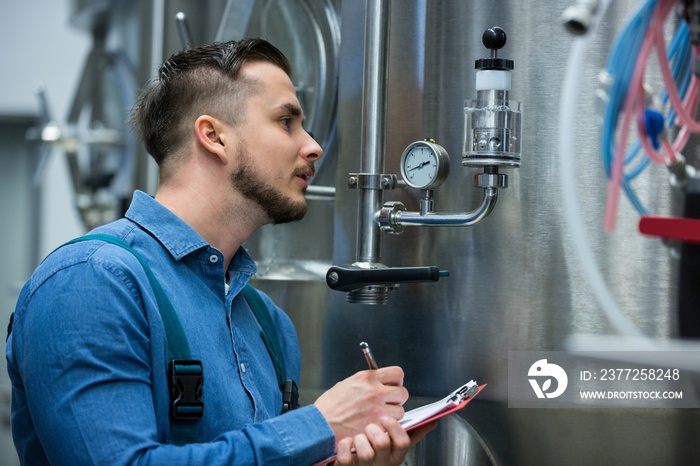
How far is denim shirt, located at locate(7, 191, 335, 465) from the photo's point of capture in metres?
1.11

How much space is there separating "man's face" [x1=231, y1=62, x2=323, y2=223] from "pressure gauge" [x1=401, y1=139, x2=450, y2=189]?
0.45 ft

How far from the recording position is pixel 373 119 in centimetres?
150

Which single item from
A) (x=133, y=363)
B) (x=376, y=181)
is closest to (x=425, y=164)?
(x=376, y=181)

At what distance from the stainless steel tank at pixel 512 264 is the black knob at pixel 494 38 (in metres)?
0.10

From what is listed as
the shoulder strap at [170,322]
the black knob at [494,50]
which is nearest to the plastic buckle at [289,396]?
the shoulder strap at [170,322]

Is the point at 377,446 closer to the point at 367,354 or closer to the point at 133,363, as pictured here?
the point at 367,354

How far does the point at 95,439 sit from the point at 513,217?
699 millimetres

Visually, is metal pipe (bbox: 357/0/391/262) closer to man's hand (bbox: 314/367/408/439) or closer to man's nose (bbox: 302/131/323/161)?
man's nose (bbox: 302/131/323/161)

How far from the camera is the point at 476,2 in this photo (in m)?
1.49

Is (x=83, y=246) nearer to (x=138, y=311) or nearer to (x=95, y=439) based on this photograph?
(x=138, y=311)

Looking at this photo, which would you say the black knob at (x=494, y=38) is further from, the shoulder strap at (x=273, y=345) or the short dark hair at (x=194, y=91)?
the shoulder strap at (x=273, y=345)

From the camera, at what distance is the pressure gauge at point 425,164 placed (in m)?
1.42

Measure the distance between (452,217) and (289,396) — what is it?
0.36 metres

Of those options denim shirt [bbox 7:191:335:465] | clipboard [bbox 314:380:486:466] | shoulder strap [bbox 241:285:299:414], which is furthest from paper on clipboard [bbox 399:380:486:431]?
shoulder strap [bbox 241:285:299:414]
